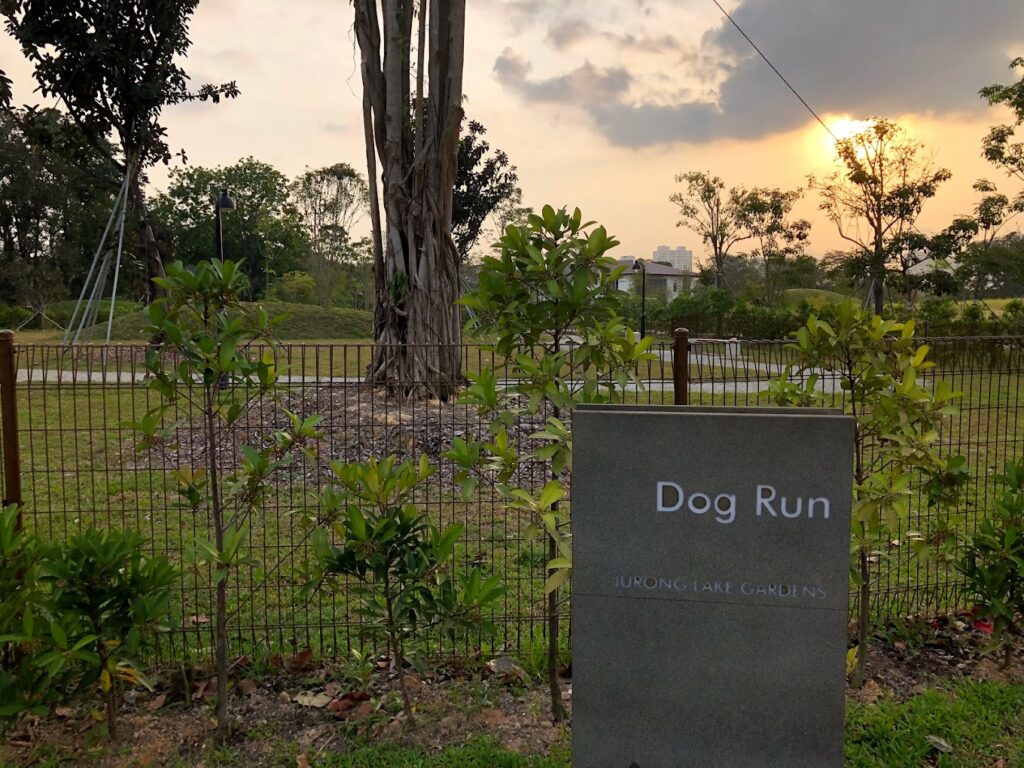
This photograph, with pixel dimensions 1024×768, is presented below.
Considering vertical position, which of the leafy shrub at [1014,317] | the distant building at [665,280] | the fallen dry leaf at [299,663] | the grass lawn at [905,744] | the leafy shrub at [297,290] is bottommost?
the grass lawn at [905,744]

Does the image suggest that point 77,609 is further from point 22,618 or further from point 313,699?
point 313,699

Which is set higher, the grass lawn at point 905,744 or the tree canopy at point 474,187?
the tree canopy at point 474,187

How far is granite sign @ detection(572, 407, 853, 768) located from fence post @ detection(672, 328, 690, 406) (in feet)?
4.09

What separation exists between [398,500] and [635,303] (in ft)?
133

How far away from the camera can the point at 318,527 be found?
10.1 feet

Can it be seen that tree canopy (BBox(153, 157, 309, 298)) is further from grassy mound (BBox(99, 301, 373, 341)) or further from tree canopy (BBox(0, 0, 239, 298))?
tree canopy (BBox(0, 0, 239, 298))

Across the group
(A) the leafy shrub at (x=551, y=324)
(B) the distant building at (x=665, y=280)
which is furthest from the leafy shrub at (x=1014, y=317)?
(B) the distant building at (x=665, y=280)

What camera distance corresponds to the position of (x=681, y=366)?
12.7ft

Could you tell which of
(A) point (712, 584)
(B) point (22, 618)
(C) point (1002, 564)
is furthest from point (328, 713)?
(C) point (1002, 564)

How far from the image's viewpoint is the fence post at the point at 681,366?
12.7 feet

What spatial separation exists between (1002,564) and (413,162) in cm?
1048

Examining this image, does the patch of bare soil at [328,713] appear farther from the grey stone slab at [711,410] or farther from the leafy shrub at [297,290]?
the leafy shrub at [297,290]

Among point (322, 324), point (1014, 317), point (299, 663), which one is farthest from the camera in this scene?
point (322, 324)

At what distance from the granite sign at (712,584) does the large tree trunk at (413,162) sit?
8.87 meters
